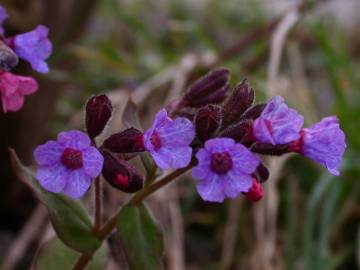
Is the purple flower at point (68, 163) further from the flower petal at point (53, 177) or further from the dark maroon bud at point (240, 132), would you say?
the dark maroon bud at point (240, 132)

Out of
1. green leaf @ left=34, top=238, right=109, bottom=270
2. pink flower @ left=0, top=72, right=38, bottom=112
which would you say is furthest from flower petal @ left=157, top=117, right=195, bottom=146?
green leaf @ left=34, top=238, right=109, bottom=270

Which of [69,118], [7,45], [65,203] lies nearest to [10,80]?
[7,45]

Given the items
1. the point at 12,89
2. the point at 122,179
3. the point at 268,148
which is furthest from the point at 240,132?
the point at 12,89

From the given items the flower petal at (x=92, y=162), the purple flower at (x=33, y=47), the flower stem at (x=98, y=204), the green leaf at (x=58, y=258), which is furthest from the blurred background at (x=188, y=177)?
the flower petal at (x=92, y=162)

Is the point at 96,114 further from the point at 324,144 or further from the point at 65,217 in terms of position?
the point at 324,144

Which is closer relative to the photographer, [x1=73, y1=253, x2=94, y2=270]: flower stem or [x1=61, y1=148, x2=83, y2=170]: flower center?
[x1=61, y1=148, x2=83, y2=170]: flower center

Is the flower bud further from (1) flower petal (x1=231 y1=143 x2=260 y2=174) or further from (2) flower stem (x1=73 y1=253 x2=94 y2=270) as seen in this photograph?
(2) flower stem (x1=73 y1=253 x2=94 y2=270)

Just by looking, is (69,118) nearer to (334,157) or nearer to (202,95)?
(202,95)
